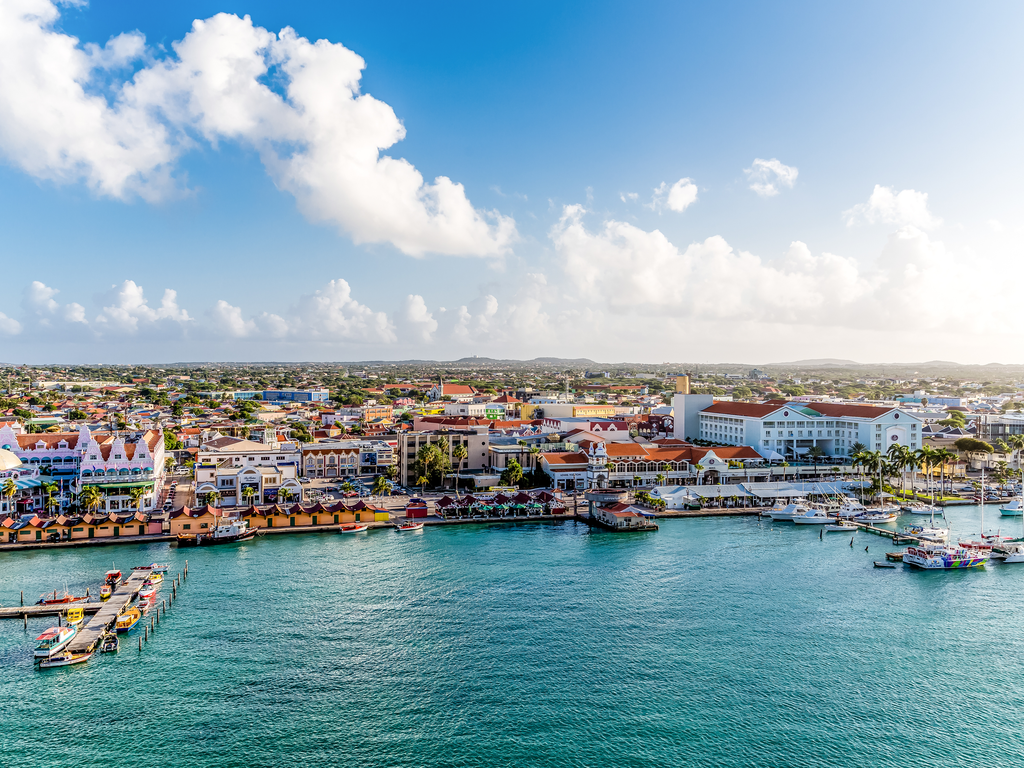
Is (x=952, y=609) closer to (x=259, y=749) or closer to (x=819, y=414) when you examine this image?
(x=259, y=749)

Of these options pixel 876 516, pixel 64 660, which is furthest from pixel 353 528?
pixel 876 516

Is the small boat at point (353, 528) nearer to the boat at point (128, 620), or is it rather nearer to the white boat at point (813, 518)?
the boat at point (128, 620)

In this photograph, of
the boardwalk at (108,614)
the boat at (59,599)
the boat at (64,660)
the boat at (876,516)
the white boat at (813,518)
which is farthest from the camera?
the boat at (876,516)

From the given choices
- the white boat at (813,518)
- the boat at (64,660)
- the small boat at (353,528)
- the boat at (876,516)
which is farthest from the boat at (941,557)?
the boat at (64,660)

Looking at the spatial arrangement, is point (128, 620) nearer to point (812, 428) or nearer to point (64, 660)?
point (64, 660)

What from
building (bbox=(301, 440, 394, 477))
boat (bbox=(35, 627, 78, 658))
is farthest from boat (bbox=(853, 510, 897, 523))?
boat (bbox=(35, 627, 78, 658))

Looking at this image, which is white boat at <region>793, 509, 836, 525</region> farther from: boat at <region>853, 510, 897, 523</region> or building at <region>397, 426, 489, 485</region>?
building at <region>397, 426, 489, 485</region>
